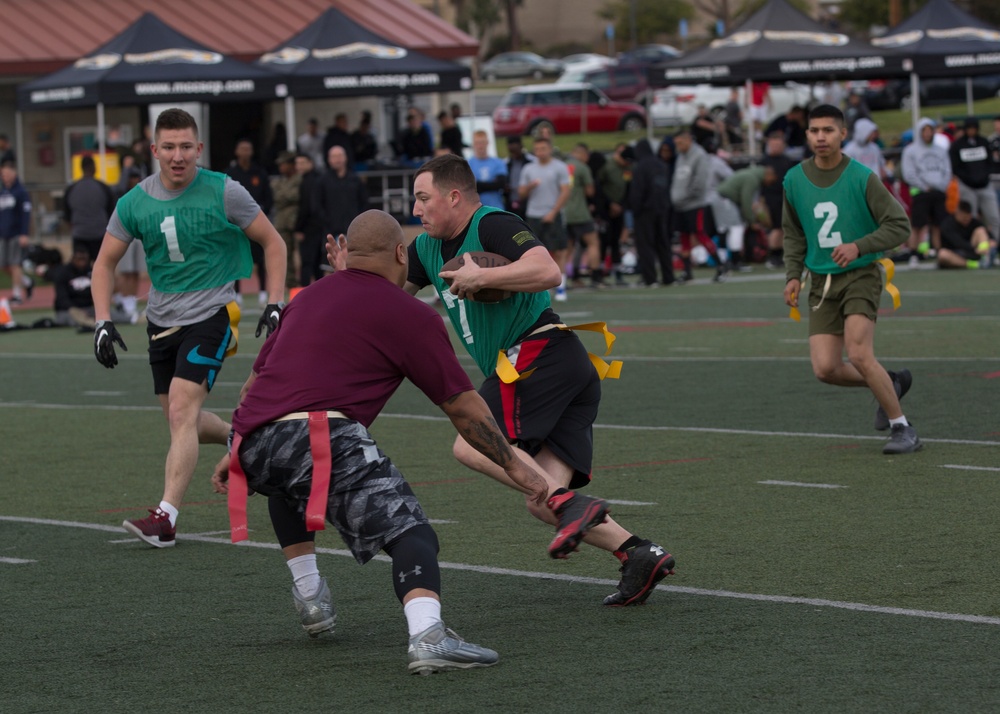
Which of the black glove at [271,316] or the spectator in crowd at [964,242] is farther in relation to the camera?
the spectator in crowd at [964,242]

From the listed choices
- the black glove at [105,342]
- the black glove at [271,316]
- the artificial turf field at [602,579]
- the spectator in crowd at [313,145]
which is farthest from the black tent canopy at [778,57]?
the black glove at [105,342]

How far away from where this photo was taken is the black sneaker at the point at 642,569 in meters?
6.00

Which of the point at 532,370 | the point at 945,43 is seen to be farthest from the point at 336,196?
the point at 532,370

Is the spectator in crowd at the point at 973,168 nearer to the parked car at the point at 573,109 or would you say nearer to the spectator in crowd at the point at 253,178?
the spectator in crowd at the point at 253,178

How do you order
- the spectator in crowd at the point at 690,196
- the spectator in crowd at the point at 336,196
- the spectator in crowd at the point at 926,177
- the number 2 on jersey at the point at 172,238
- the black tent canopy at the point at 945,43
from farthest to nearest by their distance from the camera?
the black tent canopy at the point at 945,43 < the spectator in crowd at the point at 926,177 < the spectator in crowd at the point at 690,196 < the spectator in crowd at the point at 336,196 < the number 2 on jersey at the point at 172,238

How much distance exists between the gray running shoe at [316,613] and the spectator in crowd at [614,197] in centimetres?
1820

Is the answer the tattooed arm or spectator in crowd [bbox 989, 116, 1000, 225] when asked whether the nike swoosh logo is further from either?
spectator in crowd [bbox 989, 116, 1000, 225]

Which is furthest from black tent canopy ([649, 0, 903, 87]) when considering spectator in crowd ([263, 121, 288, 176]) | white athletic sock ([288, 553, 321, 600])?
white athletic sock ([288, 553, 321, 600])

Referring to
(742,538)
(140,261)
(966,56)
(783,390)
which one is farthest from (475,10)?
(742,538)

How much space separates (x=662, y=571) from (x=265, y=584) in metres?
1.75

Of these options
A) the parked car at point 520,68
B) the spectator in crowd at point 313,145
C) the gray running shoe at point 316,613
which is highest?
the parked car at point 520,68

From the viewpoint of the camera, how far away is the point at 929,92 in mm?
44969

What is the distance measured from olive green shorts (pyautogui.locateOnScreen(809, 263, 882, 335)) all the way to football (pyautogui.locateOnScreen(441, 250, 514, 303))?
3921mm

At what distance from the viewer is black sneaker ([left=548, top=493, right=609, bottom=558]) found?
5.57 metres
